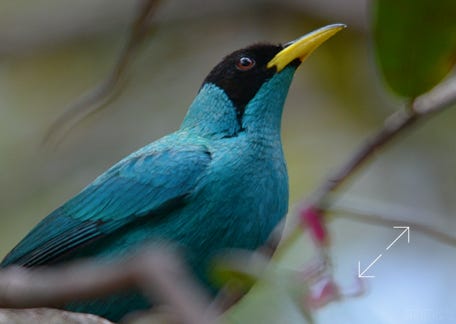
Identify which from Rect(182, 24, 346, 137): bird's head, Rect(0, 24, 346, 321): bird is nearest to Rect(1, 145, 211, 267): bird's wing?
Rect(0, 24, 346, 321): bird

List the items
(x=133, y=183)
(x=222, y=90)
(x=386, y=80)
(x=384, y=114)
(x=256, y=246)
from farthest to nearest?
(x=384, y=114), (x=222, y=90), (x=133, y=183), (x=256, y=246), (x=386, y=80)

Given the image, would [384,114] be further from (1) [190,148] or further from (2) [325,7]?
(1) [190,148]

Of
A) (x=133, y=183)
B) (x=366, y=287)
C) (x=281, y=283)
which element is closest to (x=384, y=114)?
(x=133, y=183)

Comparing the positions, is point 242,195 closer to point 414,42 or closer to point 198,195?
point 198,195

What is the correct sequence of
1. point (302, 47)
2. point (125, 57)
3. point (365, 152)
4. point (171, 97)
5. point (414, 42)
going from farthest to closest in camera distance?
point (171, 97)
point (302, 47)
point (125, 57)
point (414, 42)
point (365, 152)

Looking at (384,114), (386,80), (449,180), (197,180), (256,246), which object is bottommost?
(449,180)

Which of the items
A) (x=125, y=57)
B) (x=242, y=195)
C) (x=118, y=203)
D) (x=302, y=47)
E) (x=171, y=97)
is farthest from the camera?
(x=171, y=97)

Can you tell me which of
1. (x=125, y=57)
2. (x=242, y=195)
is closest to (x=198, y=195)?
(x=242, y=195)
